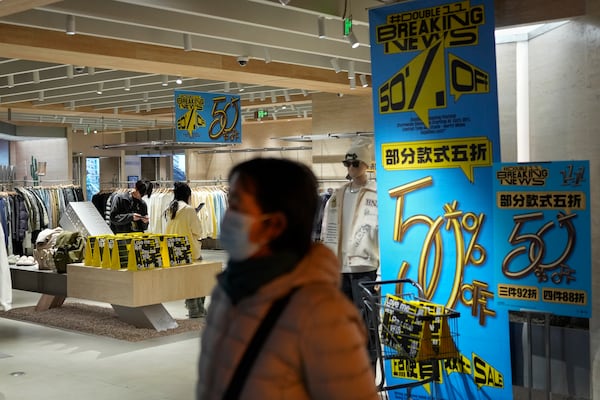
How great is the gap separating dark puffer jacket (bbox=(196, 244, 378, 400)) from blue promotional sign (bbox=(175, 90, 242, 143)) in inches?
399

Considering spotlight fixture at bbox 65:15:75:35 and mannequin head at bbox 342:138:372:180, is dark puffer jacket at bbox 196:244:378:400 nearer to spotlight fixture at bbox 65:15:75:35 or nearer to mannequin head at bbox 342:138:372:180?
mannequin head at bbox 342:138:372:180

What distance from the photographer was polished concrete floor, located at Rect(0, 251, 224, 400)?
6.32m

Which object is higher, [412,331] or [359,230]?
[359,230]

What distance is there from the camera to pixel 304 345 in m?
1.76

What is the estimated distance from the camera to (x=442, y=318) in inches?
182

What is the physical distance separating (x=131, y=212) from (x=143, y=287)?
2.64 metres

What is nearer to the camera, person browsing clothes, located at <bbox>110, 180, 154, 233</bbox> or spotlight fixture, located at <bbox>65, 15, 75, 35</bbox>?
spotlight fixture, located at <bbox>65, 15, 75, 35</bbox>

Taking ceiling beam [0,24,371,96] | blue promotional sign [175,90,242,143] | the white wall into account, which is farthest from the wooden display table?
the white wall

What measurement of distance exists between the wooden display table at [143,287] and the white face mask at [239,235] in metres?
6.39

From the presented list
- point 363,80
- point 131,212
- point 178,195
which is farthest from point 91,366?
point 363,80

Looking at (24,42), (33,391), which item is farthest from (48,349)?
(24,42)

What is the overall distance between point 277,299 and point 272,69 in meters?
9.57

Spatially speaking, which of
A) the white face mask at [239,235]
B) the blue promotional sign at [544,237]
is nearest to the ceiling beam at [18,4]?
the blue promotional sign at [544,237]

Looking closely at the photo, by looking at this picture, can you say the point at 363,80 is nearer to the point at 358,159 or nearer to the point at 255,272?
the point at 358,159
